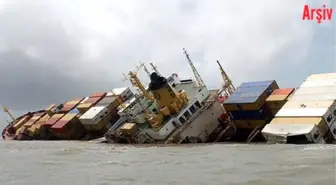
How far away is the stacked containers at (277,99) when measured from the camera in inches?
1867

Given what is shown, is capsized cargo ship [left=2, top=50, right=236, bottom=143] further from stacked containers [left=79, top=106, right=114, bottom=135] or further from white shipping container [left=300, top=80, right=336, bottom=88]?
white shipping container [left=300, top=80, right=336, bottom=88]

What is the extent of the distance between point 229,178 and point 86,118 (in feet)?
178

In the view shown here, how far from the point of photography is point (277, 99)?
1880 inches

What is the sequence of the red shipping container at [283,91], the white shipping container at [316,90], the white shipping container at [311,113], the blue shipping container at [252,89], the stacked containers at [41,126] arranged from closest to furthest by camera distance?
the white shipping container at [311,113] < the white shipping container at [316,90] < the red shipping container at [283,91] < the blue shipping container at [252,89] < the stacked containers at [41,126]

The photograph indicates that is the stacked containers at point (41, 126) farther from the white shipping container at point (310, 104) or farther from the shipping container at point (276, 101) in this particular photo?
the white shipping container at point (310, 104)

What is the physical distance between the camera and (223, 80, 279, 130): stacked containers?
48750mm

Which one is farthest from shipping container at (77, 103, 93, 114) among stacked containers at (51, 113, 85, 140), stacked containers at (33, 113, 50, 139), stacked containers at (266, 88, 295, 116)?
stacked containers at (266, 88, 295, 116)

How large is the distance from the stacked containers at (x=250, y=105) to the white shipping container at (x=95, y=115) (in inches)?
1034

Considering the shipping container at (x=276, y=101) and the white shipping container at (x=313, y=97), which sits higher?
the white shipping container at (x=313, y=97)

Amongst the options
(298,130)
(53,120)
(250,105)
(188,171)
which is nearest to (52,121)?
(53,120)

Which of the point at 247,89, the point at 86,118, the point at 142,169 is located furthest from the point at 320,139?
the point at 86,118

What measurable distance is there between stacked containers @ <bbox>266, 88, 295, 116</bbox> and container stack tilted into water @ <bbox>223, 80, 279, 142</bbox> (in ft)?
1.72

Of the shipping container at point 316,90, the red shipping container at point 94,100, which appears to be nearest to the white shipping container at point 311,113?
the shipping container at point 316,90

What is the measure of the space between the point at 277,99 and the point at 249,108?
124 inches
